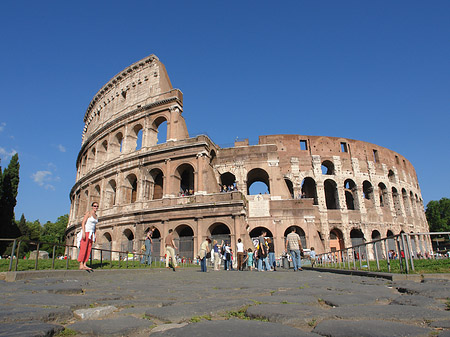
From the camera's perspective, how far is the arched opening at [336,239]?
26141mm

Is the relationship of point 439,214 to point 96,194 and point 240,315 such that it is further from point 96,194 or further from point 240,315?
point 240,315

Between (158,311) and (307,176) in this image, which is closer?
(158,311)

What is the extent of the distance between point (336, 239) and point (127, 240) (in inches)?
711

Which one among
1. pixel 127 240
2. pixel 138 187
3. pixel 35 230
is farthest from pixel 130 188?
pixel 35 230

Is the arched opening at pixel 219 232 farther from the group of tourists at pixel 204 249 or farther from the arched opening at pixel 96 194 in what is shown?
the arched opening at pixel 96 194

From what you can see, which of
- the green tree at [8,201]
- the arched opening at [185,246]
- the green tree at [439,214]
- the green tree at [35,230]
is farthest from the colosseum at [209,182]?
the green tree at [35,230]

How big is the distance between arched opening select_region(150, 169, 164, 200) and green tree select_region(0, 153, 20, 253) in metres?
15.7

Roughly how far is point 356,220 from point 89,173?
25007 millimetres

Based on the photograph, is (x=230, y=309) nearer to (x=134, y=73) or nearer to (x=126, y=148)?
(x=126, y=148)

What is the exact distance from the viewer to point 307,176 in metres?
26.9

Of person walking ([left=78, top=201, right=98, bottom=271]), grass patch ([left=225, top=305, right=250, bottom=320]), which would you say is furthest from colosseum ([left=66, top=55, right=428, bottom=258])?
grass patch ([left=225, top=305, right=250, bottom=320])

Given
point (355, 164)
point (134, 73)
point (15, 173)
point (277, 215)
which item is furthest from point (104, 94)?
point (355, 164)

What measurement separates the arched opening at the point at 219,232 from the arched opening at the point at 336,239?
1042cm

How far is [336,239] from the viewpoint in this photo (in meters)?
26.9
